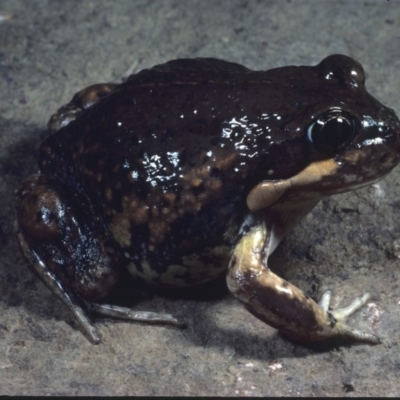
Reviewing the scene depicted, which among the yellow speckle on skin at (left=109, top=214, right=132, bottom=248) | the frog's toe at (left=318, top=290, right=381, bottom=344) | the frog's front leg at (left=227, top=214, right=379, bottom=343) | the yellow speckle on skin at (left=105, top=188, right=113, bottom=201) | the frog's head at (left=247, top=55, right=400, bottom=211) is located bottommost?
the frog's toe at (left=318, top=290, right=381, bottom=344)

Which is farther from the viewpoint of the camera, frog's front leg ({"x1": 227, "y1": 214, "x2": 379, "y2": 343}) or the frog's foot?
the frog's foot

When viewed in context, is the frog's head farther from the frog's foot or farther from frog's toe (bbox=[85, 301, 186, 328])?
frog's toe (bbox=[85, 301, 186, 328])

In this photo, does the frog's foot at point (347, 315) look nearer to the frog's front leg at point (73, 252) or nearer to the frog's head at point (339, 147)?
the frog's head at point (339, 147)

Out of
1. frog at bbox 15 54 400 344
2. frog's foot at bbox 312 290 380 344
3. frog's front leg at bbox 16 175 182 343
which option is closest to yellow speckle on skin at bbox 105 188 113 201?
frog at bbox 15 54 400 344

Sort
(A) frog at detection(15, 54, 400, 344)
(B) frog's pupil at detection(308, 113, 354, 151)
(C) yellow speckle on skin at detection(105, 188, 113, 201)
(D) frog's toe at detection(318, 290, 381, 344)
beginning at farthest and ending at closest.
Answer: (C) yellow speckle on skin at detection(105, 188, 113, 201) → (D) frog's toe at detection(318, 290, 381, 344) → (A) frog at detection(15, 54, 400, 344) → (B) frog's pupil at detection(308, 113, 354, 151)

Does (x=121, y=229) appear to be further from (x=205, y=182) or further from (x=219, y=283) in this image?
(x=219, y=283)

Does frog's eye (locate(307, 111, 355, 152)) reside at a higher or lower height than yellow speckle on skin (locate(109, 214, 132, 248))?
higher

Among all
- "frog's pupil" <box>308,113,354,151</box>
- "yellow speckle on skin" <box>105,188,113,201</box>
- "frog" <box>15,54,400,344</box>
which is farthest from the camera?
"yellow speckle on skin" <box>105,188,113,201</box>
